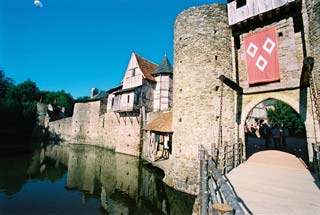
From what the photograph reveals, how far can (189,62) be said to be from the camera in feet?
33.1

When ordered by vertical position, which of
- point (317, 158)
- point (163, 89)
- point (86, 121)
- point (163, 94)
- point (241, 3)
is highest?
point (241, 3)

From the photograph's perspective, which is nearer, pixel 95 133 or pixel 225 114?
pixel 225 114

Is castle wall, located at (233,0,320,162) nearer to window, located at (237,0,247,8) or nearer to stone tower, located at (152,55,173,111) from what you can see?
window, located at (237,0,247,8)

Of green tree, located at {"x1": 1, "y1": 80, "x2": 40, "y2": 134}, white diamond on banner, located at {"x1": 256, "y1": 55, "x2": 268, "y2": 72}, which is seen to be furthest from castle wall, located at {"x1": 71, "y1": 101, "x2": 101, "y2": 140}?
white diamond on banner, located at {"x1": 256, "y1": 55, "x2": 268, "y2": 72}

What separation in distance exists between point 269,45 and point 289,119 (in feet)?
55.2

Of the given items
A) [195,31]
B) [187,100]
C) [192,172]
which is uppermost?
[195,31]

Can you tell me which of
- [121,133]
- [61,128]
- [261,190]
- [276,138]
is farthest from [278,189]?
[61,128]

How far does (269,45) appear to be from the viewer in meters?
8.45

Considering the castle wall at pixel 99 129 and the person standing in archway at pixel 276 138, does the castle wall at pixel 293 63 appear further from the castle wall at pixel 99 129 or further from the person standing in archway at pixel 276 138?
the castle wall at pixel 99 129

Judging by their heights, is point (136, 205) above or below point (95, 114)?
below

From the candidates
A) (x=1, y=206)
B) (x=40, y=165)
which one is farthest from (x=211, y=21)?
(x=40, y=165)

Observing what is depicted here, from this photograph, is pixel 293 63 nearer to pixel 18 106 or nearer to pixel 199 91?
pixel 199 91

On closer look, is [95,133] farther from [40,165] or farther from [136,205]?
[136,205]

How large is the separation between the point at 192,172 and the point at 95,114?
71.4 ft
